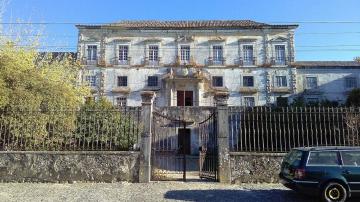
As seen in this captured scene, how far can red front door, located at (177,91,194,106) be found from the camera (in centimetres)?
3941

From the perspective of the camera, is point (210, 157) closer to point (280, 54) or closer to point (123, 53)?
point (123, 53)

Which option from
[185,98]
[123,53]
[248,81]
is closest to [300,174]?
[185,98]

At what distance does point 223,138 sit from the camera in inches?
469

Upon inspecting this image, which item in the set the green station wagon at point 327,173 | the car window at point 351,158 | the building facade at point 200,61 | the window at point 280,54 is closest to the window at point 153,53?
the building facade at point 200,61

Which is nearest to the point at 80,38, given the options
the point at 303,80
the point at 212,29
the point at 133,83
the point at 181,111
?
the point at 133,83

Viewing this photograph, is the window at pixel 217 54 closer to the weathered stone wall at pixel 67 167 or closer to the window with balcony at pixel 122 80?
the window with balcony at pixel 122 80

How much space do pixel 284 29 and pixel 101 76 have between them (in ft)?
70.1

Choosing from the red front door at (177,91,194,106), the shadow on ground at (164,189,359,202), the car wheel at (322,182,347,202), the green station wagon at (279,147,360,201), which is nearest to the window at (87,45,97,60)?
the red front door at (177,91,194,106)

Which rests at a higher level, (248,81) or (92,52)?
(92,52)

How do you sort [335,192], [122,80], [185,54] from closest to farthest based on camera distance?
[335,192]
[122,80]
[185,54]

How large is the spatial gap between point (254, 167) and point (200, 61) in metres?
29.5

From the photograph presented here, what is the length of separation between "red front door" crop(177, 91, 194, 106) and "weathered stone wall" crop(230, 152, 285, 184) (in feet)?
90.6

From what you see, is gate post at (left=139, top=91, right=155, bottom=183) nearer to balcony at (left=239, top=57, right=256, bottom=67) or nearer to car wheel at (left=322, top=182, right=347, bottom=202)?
car wheel at (left=322, top=182, right=347, bottom=202)

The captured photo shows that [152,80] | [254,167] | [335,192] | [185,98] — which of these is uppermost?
[152,80]
